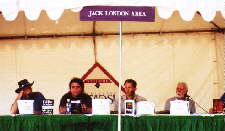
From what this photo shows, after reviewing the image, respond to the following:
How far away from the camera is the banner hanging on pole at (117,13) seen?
5.57 metres

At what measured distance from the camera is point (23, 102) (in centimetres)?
591

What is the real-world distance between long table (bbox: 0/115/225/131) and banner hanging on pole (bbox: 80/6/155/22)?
1.18 m

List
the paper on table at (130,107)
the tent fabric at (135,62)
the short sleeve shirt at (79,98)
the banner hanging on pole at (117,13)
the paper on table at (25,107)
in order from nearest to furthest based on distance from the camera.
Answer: the banner hanging on pole at (117,13)
the paper on table at (130,107)
the paper on table at (25,107)
the short sleeve shirt at (79,98)
the tent fabric at (135,62)

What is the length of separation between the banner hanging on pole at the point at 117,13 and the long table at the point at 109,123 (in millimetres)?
1178

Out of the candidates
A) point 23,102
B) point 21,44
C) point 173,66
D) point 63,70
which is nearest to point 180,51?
point 173,66

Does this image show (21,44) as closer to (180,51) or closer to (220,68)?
(180,51)

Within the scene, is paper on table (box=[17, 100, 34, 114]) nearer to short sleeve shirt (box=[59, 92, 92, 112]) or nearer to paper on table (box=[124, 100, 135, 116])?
short sleeve shirt (box=[59, 92, 92, 112])

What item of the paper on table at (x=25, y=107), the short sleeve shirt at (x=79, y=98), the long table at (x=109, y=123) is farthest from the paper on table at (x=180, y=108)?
the paper on table at (x=25, y=107)

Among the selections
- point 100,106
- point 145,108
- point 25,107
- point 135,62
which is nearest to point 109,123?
point 100,106

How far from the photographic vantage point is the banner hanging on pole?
5570mm

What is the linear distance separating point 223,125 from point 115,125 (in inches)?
50.9

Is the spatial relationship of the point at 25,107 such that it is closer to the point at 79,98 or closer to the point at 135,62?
the point at 79,98

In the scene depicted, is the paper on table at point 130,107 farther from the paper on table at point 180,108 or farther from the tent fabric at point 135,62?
the tent fabric at point 135,62

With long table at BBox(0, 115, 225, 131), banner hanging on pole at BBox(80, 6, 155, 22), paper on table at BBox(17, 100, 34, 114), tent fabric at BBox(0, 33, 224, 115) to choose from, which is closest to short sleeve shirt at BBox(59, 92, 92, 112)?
paper on table at BBox(17, 100, 34, 114)
